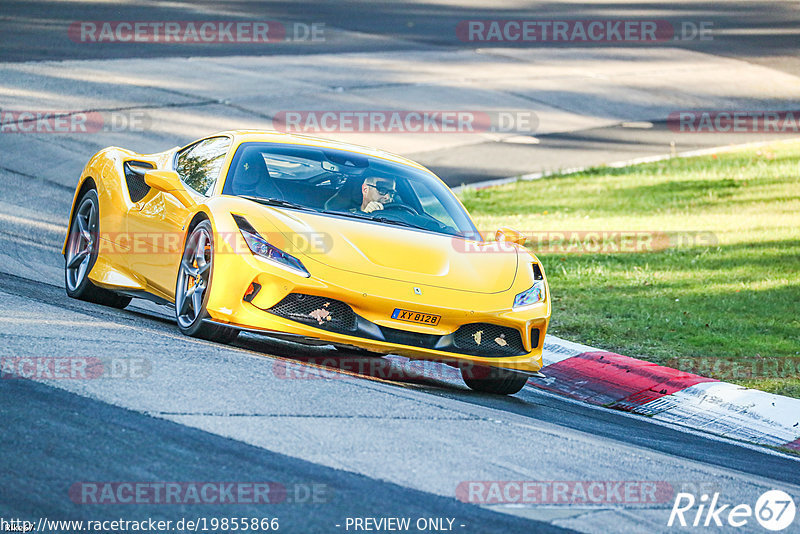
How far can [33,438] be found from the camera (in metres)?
5.29

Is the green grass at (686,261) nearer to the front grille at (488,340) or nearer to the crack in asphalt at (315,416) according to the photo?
the front grille at (488,340)

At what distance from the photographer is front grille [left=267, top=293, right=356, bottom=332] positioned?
7254 millimetres

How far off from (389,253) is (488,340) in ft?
2.75

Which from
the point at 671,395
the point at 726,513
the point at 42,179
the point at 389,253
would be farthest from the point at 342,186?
the point at 42,179

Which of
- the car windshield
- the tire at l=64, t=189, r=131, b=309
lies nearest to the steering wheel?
the car windshield

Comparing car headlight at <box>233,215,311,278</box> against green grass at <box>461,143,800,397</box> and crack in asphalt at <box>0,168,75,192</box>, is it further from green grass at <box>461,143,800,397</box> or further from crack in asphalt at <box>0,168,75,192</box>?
crack in asphalt at <box>0,168,75,192</box>

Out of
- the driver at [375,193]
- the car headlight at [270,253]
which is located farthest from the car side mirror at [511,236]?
the car headlight at [270,253]

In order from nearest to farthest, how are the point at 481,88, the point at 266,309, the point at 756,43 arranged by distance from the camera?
the point at 266,309 < the point at 481,88 < the point at 756,43

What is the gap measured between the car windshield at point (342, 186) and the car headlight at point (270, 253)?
0.60 m

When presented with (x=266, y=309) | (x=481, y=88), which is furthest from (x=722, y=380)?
(x=481, y=88)

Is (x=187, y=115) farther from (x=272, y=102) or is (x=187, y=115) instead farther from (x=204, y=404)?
(x=204, y=404)

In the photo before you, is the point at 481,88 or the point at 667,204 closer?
the point at 667,204

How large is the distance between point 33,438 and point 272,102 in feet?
49.0

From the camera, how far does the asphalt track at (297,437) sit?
197 inches
